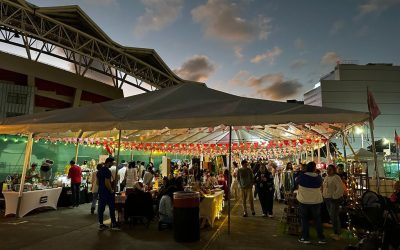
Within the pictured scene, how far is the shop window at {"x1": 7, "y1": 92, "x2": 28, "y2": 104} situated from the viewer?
58.4ft

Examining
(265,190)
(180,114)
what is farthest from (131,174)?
(180,114)

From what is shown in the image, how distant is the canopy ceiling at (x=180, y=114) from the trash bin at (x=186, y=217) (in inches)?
62.2

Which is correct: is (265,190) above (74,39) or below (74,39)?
below

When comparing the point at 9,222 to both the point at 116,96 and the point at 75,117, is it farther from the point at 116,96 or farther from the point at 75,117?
the point at 116,96

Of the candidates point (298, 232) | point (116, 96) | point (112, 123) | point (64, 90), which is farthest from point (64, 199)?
point (116, 96)

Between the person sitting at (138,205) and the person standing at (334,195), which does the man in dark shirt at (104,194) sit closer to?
the person sitting at (138,205)

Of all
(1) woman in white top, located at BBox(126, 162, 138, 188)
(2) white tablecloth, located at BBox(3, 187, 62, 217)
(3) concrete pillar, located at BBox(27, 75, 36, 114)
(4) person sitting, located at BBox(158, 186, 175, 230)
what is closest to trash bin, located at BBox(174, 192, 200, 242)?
(4) person sitting, located at BBox(158, 186, 175, 230)

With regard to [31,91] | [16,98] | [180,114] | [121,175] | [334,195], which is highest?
[31,91]

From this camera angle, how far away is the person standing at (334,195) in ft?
20.9

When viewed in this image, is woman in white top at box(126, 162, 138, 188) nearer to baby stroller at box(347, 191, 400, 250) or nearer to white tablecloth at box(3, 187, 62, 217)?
white tablecloth at box(3, 187, 62, 217)

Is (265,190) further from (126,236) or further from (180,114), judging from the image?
(126,236)

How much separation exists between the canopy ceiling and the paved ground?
7.91 feet

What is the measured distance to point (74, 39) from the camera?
2222 cm

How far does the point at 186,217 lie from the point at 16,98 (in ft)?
54.9
